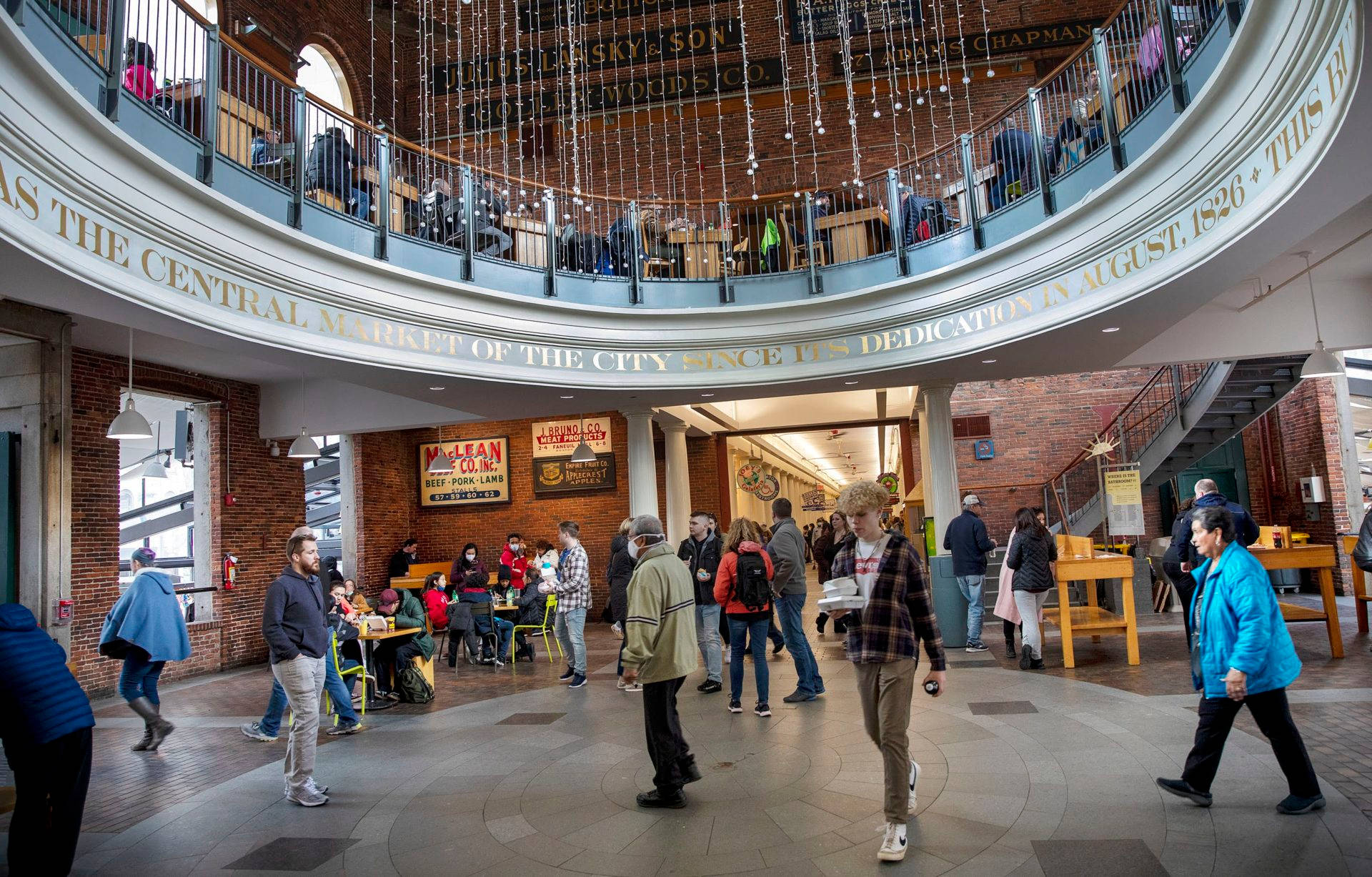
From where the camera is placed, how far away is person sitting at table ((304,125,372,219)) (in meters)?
9.15

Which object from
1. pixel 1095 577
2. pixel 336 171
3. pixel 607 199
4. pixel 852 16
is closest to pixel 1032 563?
pixel 1095 577

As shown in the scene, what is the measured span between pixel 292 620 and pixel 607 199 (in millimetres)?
7421

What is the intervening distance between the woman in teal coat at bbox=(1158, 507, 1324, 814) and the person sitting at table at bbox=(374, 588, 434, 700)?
6739mm

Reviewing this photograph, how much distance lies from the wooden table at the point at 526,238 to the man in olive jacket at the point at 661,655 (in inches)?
263

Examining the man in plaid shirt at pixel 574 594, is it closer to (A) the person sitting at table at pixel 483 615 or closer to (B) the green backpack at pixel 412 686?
(B) the green backpack at pixel 412 686

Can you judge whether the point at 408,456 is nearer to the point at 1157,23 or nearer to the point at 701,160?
the point at 701,160

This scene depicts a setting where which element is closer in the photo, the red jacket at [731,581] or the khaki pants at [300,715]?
the khaki pants at [300,715]

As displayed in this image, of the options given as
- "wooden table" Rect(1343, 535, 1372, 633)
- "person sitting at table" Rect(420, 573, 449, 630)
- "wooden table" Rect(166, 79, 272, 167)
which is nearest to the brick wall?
"wooden table" Rect(166, 79, 272, 167)

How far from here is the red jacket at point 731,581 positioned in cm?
694

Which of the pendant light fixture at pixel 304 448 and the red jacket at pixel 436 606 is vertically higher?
the pendant light fixture at pixel 304 448

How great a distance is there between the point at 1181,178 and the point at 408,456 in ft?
47.2

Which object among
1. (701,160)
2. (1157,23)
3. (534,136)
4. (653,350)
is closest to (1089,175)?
(1157,23)

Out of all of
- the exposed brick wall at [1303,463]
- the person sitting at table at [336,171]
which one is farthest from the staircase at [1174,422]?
the person sitting at table at [336,171]

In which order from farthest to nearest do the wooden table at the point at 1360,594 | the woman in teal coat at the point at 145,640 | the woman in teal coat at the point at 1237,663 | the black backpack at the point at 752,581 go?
the wooden table at the point at 1360,594
the woman in teal coat at the point at 145,640
the black backpack at the point at 752,581
the woman in teal coat at the point at 1237,663
